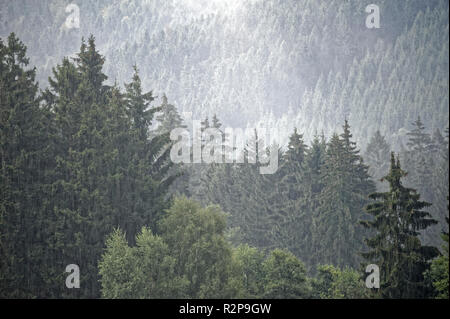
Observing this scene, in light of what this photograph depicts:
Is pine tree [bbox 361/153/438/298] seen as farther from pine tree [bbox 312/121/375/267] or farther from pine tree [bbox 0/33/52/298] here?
pine tree [bbox 0/33/52/298]

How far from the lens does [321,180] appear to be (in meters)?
40.2

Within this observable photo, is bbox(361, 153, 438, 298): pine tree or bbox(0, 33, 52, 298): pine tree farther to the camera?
bbox(0, 33, 52, 298): pine tree

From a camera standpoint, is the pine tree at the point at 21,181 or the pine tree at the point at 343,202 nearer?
the pine tree at the point at 21,181

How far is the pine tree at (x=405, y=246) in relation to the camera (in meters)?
21.2

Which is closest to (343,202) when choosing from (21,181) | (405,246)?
(405,246)

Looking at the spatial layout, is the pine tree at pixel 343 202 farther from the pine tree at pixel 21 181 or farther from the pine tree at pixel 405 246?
the pine tree at pixel 21 181

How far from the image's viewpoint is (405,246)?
2162 centimetres

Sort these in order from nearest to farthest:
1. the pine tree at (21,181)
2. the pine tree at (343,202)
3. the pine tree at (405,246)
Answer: the pine tree at (405,246), the pine tree at (21,181), the pine tree at (343,202)

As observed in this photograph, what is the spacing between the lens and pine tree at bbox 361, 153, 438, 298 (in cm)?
2123

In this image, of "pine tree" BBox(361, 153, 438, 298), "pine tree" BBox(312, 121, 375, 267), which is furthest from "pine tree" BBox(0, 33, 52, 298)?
"pine tree" BBox(312, 121, 375, 267)

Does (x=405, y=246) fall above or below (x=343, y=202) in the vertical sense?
below

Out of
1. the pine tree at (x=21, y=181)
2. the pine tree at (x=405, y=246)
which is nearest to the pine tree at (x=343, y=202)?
the pine tree at (x=405, y=246)

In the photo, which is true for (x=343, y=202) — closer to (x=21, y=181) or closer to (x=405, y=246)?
(x=405, y=246)
